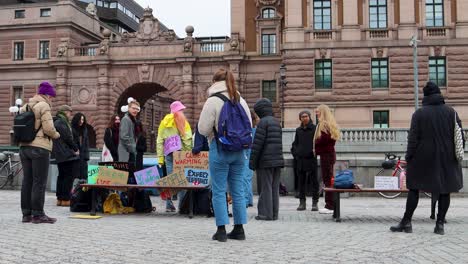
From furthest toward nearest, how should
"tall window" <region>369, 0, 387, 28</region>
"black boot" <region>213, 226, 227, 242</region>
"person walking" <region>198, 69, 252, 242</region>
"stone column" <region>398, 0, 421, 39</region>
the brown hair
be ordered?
"tall window" <region>369, 0, 387, 28</region>, "stone column" <region>398, 0, 421, 39</region>, the brown hair, "person walking" <region>198, 69, 252, 242</region>, "black boot" <region>213, 226, 227, 242</region>

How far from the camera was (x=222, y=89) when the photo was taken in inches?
276

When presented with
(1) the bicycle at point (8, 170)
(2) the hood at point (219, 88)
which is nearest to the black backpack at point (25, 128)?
(2) the hood at point (219, 88)

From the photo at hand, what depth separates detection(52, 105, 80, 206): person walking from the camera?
37.4 ft

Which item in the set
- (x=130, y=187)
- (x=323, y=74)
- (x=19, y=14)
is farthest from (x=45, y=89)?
(x=19, y=14)

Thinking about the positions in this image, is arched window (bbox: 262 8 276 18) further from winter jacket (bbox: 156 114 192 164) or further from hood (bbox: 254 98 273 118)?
hood (bbox: 254 98 273 118)

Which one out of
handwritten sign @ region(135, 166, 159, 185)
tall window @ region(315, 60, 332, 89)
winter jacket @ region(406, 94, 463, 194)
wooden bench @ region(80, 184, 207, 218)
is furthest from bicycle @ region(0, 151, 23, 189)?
tall window @ region(315, 60, 332, 89)

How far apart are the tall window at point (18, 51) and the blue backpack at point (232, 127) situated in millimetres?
44402

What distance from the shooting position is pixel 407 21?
123 ft

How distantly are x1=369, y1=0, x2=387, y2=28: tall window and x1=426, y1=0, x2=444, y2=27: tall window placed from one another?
9.73 feet

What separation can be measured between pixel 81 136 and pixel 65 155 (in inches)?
52.6

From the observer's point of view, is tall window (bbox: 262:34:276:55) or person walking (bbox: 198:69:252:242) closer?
person walking (bbox: 198:69:252:242)

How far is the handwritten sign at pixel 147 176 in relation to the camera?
10.0m

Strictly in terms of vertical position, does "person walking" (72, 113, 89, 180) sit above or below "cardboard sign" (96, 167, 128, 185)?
above

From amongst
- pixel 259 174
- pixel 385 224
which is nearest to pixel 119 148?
pixel 259 174
